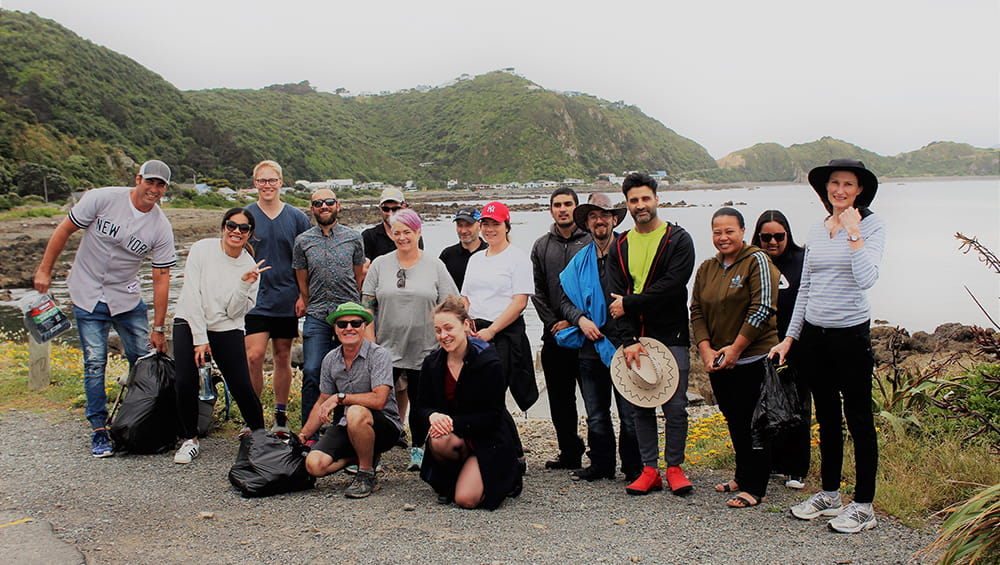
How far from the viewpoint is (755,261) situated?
14.5ft

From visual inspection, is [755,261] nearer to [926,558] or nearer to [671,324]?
[671,324]

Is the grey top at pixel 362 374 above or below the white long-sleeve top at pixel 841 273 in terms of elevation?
below

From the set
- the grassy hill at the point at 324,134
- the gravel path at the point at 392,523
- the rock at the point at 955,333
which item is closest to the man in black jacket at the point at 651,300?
the gravel path at the point at 392,523

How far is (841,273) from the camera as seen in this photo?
155 inches

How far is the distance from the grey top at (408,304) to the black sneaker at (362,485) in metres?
0.98

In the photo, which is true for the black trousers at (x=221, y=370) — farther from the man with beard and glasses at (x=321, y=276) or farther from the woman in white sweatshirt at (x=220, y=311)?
the man with beard and glasses at (x=321, y=276)

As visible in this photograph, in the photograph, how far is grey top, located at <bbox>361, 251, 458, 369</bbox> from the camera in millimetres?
5395

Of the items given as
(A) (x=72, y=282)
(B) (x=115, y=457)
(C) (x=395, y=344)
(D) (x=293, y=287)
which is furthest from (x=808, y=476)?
(A) (x=72, y=282)

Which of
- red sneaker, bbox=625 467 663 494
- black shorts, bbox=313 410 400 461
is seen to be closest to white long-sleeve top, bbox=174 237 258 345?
black shorts, bbox=313 410 400 461

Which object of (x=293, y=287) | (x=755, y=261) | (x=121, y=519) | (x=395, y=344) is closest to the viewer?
(x=121, y=519)

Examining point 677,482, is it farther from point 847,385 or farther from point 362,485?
point 362,485

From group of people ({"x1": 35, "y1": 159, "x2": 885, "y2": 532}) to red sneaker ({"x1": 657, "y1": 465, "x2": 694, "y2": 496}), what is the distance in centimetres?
2

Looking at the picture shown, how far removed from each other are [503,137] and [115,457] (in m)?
137

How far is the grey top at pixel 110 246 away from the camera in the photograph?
17.0 ft
